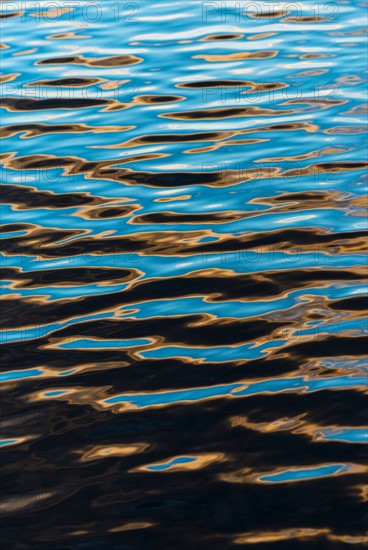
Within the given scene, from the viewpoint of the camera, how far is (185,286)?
3.68 meters

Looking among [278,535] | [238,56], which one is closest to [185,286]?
[278,535]

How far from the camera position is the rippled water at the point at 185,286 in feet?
8.48

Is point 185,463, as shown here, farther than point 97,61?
No

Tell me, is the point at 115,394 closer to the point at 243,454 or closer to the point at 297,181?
the point at 243,454

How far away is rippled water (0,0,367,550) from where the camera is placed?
2.58 m

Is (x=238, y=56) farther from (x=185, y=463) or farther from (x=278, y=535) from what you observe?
(x=278, y=535)

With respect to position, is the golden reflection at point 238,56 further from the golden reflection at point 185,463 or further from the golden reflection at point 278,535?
the golden reflection at point 278,535

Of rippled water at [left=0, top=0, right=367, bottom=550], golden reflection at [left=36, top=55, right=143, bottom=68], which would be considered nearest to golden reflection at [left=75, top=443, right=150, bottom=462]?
rippled water at [left=0, top=0, right=367, bottom=550]

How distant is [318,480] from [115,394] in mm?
775

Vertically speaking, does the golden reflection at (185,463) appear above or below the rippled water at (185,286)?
below

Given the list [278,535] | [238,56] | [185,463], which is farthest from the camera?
[238,56]

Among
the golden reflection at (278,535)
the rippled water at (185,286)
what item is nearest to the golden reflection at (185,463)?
the rippled water at (185,286)

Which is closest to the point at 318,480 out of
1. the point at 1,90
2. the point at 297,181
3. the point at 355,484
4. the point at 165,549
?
the point at 355,484

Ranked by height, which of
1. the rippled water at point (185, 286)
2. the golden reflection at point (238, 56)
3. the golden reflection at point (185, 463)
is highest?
the golden reflection at point (238, 56)
